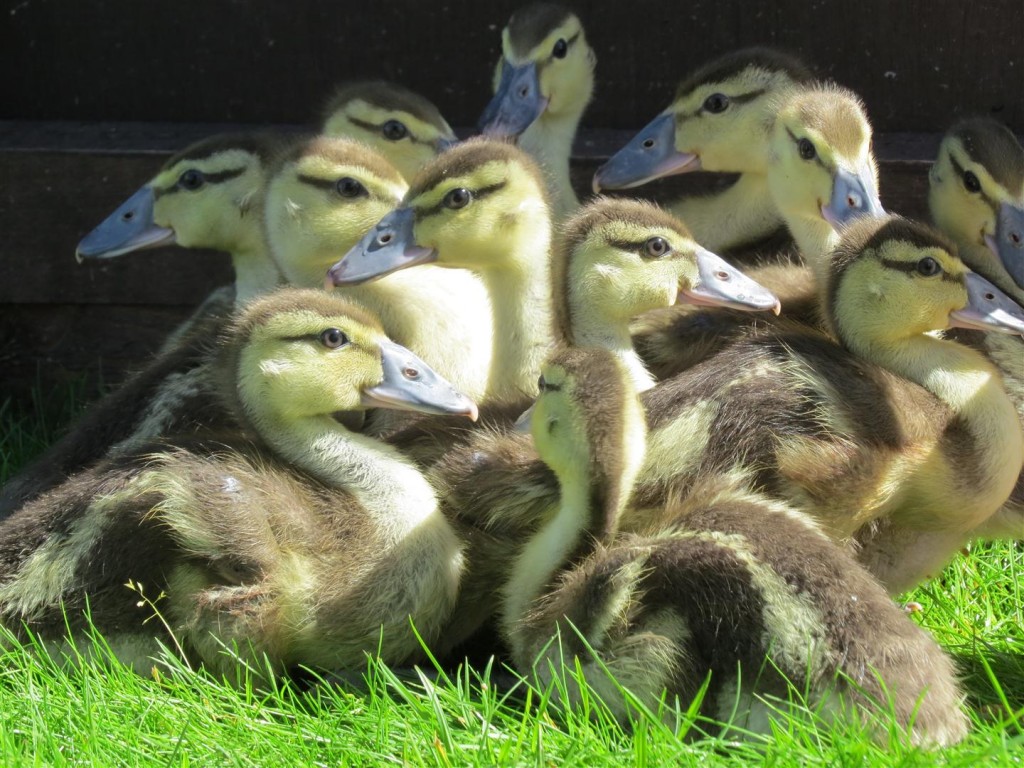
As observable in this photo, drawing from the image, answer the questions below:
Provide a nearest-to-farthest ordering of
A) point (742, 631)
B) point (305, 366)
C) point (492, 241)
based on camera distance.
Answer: point (742, 631), point (305, 366), point (492, 241)

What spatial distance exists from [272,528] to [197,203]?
1553 millimetres

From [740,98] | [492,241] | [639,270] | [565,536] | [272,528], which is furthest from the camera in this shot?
[740,98]

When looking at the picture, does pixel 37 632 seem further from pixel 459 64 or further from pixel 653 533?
pixel 459 64

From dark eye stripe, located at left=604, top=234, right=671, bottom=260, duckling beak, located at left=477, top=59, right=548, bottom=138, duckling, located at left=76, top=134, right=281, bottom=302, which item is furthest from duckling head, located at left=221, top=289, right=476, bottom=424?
duckling beak, located at left=477, top=59, right=548, bottom=138

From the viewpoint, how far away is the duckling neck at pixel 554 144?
5125mm

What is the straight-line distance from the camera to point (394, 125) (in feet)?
16.4

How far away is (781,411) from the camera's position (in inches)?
143

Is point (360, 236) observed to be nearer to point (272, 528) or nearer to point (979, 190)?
point (272, 528)

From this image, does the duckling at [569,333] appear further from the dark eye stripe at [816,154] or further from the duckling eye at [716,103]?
the duckling eye at [716,103]

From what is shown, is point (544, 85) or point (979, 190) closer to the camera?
point (979, 190)

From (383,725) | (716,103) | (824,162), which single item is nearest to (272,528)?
(383,725)

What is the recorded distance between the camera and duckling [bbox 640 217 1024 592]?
11.8ft

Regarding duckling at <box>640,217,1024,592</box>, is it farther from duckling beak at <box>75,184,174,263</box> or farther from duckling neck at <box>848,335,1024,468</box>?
duckling beak at <box>75,184,174,263</box>

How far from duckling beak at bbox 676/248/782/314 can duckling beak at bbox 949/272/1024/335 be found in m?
0.48
